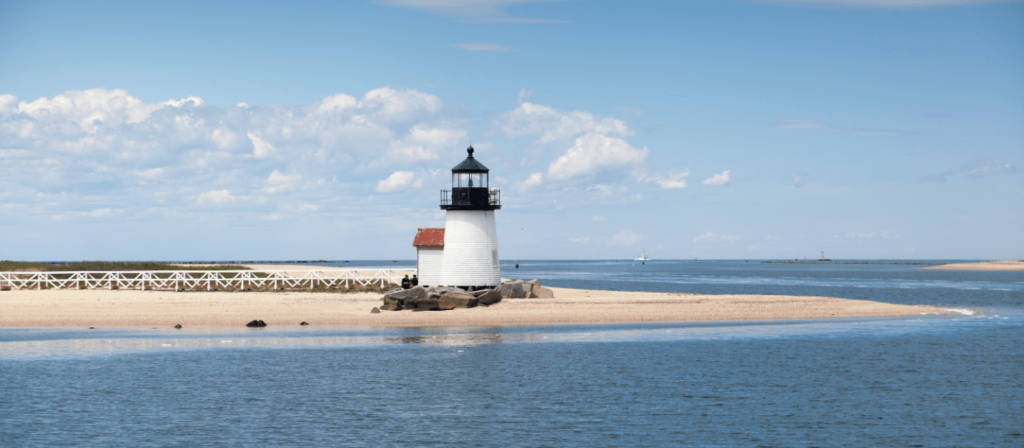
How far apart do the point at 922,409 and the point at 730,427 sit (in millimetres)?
5357

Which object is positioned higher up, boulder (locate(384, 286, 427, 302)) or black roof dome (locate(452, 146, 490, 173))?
black roof dome (locate(452, 146, 490, 173))

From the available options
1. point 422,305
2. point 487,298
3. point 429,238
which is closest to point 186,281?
point 429,238

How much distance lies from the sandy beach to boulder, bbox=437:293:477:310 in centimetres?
62

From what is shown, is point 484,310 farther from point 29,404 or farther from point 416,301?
point 29,404

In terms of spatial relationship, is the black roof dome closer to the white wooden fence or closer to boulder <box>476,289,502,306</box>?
boulder <box>476,289,502,306</box>

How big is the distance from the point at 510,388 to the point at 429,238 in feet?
90.7

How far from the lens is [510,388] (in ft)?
81.6

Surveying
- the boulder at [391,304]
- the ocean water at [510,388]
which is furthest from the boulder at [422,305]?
the ocean water at [510,388]

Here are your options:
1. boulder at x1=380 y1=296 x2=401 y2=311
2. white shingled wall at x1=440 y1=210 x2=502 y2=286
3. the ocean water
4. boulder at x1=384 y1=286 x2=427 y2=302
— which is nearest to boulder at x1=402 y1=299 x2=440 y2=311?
boulder at x1=384 y1=286 x2=427 y2=302

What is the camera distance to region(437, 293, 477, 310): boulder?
45.0 m

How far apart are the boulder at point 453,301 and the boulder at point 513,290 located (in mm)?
2541

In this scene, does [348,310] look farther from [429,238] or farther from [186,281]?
[186,281]

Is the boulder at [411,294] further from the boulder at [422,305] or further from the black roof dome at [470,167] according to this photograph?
the black roof dome at [470,167]

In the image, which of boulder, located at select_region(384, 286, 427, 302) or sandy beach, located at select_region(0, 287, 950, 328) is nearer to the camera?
sandy beach, located at select_region(0, 287, 950, 328)
